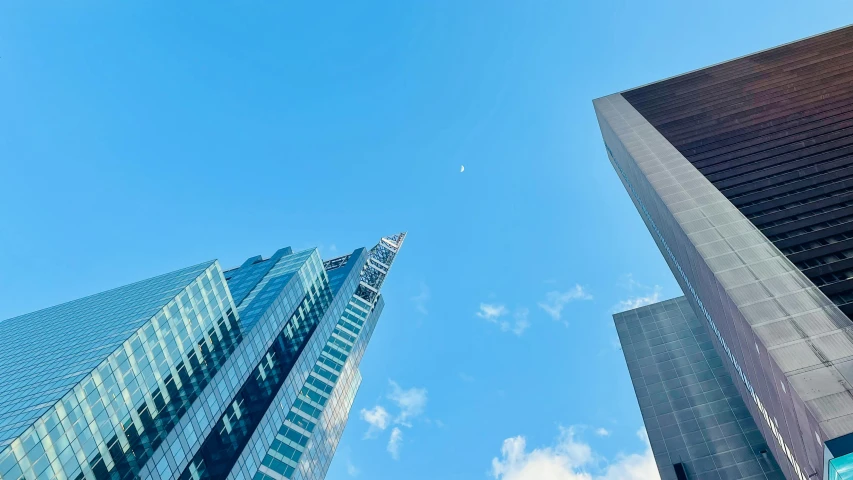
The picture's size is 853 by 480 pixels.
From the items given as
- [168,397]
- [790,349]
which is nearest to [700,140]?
[790,349]

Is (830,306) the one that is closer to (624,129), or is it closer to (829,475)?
(829,475)

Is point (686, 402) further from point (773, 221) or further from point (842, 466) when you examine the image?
point (842, 466)

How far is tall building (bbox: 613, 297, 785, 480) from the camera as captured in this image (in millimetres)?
70875

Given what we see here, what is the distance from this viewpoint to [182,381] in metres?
64.0

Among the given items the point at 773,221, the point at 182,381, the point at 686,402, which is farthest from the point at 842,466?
the point at 182,381

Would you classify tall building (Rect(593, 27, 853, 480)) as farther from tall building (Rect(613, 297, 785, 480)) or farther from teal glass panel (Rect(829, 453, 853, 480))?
tall building (Rect(613, 297, 785, 480))

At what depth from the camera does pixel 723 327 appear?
5347cm

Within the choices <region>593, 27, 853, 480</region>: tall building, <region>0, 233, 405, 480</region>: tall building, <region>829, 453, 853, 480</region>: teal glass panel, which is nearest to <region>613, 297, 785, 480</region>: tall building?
<region>593, 27, 853, 480</region>: tall building

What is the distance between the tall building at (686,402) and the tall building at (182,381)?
5202 centimetres

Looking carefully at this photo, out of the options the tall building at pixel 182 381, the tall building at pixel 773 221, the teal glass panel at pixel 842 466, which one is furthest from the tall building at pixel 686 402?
the tall building at pixel 182 381

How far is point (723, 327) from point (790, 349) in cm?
1685

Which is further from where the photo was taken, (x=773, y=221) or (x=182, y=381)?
(x=182, y=381)

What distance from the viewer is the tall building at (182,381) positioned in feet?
158

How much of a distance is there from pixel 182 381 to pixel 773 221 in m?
66.3
